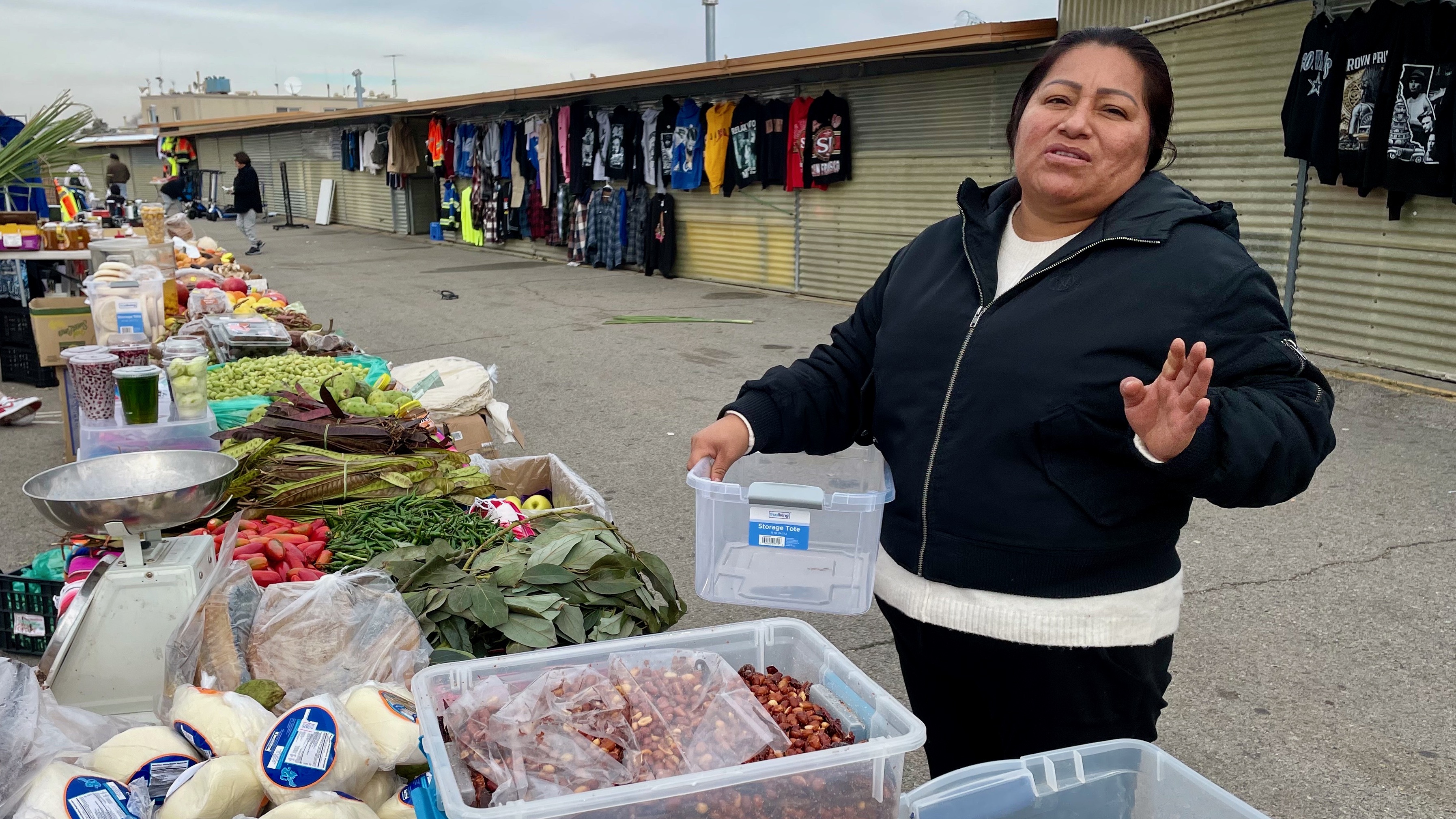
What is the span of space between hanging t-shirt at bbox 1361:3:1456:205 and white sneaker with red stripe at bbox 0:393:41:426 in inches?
387

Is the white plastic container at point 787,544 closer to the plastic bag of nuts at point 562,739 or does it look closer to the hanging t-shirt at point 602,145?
the plastic bag of nuts at point 562,739

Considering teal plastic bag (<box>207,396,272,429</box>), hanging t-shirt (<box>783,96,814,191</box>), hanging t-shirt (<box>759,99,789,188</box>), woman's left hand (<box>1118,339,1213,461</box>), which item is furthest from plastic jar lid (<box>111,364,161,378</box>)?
hanging t-shirt (<box>759,99,789,188</box>)

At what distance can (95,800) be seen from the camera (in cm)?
189

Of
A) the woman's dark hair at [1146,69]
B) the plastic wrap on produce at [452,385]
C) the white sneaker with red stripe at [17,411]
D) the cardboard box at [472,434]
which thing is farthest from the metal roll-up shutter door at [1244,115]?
the white sneaker with red stripe at [17,411]

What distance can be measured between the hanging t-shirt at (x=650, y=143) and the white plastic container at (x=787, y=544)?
14.2 meters

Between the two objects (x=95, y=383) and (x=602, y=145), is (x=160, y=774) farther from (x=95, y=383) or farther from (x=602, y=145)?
(x=602, y=145)

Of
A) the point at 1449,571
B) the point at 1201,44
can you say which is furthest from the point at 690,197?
the point at 1449,571

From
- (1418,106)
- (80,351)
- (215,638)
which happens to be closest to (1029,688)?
(215,638)

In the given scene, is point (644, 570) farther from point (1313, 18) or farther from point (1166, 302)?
point (1313, 18)

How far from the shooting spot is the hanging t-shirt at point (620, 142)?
628 inches

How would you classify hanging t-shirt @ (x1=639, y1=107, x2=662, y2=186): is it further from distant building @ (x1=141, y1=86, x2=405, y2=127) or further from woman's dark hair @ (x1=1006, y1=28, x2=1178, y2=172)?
distant building @ (x1=141, y1=86, x2=405, y2=127)

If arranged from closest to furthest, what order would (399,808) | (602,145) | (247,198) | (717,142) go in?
(399,808) → (717,142) → (602,145) → (247,198)

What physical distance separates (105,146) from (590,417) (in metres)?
45.4

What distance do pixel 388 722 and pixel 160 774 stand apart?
44 cm
